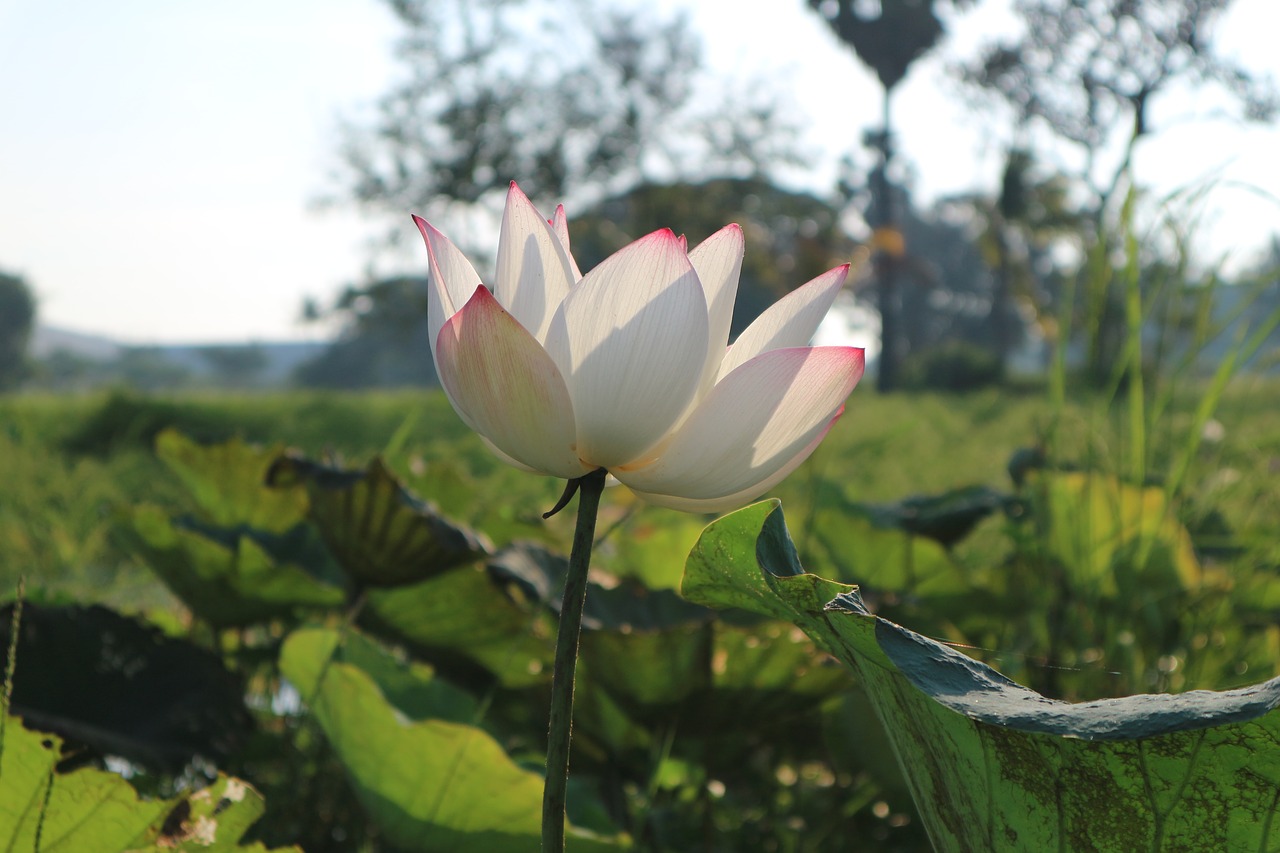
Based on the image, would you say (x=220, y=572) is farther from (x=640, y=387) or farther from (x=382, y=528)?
(x=640, y=387)

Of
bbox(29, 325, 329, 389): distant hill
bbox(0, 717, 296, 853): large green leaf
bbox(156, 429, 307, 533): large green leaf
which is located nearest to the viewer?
bbox(0, 717, 296, 853): large green leaf

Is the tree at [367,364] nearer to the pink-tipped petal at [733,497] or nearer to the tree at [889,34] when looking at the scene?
the tree at [889,34]

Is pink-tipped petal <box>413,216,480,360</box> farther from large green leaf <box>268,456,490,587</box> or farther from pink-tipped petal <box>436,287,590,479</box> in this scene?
large green leaf <box>268,456,490,587</box>

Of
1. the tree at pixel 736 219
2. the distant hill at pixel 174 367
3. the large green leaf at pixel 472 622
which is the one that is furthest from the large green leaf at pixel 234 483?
the distant hill at pixel 174 367

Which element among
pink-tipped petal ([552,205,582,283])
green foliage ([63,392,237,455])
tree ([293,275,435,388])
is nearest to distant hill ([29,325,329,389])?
tree ([293,275,435,388])

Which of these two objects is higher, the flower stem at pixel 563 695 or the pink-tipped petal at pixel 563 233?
the pink-tipped petal at pixel 563 233

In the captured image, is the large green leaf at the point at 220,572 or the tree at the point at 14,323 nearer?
the large green leaf at the point at 220,572

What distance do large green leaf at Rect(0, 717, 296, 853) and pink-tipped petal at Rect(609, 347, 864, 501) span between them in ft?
0.84

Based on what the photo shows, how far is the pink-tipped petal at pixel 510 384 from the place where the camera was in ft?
1.23

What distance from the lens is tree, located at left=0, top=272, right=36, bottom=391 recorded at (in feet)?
109

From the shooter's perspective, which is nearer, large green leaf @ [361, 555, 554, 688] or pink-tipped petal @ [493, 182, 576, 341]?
pink-tipped petal @ [493, 182, 576, 341]

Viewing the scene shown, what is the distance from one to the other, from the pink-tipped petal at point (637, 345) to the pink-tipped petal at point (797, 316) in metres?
0.05

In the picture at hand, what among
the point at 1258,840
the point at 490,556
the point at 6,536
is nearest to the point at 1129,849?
the point at 1258,840

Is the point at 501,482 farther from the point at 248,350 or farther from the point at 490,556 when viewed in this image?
the point at 248,350
